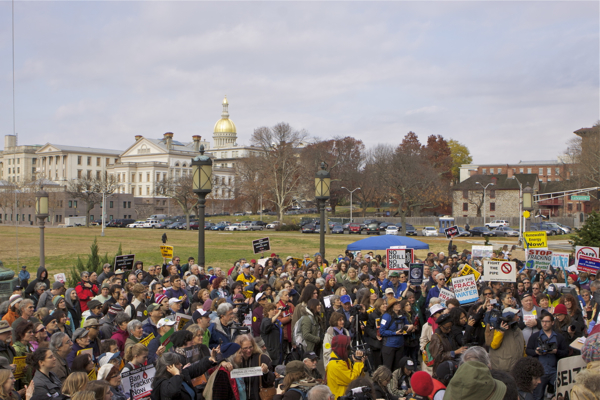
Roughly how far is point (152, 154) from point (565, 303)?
12256 cm

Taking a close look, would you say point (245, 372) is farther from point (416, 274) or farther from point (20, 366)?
point (416, 274)

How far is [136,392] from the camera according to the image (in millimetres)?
6195

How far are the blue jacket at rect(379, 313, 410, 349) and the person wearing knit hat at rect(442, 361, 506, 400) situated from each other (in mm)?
4670

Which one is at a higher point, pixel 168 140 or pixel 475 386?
pixel 168 140

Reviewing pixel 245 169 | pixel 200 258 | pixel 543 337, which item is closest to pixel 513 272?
pixel 543 337

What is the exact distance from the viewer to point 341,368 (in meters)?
6.54

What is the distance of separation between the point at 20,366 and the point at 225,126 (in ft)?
491

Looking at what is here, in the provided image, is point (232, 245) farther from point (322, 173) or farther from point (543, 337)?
point (543, 337)

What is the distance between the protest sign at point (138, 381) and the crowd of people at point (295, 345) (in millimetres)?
45

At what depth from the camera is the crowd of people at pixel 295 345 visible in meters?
5.41

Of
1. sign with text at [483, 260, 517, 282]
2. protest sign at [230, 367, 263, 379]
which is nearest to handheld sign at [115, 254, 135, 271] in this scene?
sign with text at [483, 260, 517, 282]

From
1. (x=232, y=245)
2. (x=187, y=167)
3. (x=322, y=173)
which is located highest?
(x=187, y=167)

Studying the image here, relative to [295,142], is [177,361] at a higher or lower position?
lower

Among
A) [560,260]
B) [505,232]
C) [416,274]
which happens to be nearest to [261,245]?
[416,274]
